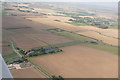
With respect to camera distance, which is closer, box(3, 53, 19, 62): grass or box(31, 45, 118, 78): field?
box(31, 45, 118, 78): field

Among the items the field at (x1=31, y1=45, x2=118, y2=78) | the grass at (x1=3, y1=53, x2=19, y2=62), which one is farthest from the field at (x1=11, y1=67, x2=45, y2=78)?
the grass at (x1=3, y1=53, x2=19, y2=62)

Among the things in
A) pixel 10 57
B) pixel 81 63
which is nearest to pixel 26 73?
pixel 10 57

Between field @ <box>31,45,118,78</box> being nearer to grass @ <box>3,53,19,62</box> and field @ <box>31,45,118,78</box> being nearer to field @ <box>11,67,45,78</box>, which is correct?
field @ <box>11,67,45,78</box>

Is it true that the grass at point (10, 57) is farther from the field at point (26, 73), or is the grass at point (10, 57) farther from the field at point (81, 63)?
the field at point (26, 73)

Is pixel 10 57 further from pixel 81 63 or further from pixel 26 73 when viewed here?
pixel 81 63

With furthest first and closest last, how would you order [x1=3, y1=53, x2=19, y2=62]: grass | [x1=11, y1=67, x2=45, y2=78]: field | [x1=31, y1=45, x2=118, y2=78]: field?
[x1=3, y1=53, x2=19, y2=62]: grass < [x1=31, y1=45, x2=118, y2=78]: field < [x1=11, y1=67, x2=45, y2=78]: field

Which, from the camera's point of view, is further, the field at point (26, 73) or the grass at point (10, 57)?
the grass at point (10, 57)

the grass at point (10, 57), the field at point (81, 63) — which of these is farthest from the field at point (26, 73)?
the grass at point (10, 57)
